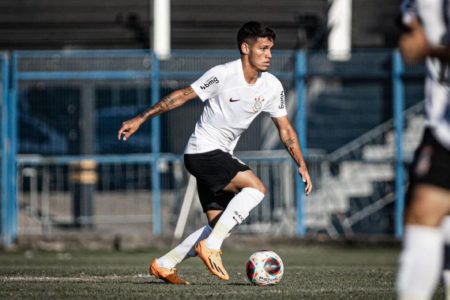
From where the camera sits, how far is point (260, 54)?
9.57 m

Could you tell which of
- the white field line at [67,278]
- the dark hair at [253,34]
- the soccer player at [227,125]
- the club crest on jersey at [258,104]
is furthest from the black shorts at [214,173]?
the white field line at [67,278]

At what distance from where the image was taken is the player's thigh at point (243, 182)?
31.1 feet

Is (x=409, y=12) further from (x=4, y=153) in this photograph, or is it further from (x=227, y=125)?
(x=4, y=153)

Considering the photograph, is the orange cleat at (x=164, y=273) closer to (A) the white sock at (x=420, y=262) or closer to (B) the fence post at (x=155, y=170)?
(A) the white sock at (x=420, y=262)

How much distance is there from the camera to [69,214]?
18984mm

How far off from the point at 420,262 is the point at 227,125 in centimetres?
431

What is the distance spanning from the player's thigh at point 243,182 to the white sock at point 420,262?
3909mm

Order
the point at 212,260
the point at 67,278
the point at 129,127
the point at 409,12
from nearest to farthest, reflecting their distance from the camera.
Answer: the point at 409,12
the point at 129,127
the point at 212,260
the point at 67,278

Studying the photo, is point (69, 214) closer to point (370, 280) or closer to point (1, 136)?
point (1, 136)

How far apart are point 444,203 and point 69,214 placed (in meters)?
13.9

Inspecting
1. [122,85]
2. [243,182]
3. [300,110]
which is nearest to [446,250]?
[243,182]

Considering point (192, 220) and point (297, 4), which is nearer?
point (192, 220)

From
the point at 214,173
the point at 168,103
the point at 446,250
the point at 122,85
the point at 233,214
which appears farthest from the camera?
the point at 122,85

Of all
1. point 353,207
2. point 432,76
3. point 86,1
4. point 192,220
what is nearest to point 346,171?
point 353,207
